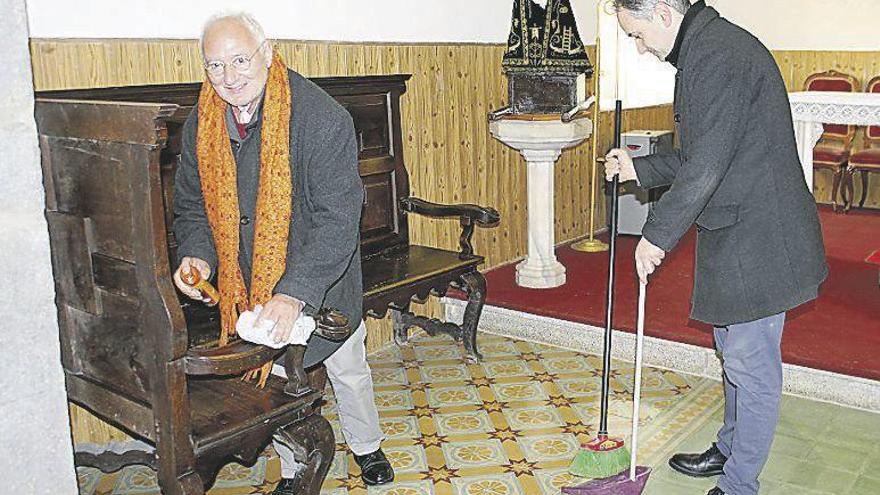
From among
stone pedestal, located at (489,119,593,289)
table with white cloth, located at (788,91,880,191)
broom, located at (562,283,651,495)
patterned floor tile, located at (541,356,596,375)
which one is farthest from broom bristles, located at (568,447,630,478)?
table with white cloth, located at (788,91,880,191)

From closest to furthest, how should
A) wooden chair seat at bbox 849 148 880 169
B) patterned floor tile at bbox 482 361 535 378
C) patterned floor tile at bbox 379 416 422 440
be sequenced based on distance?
patterned floor tile at bbox 379 416 422 440, patterned floor tile at bbox 482 361 535 378, wooden chair seat at bbox 849 148 880 169

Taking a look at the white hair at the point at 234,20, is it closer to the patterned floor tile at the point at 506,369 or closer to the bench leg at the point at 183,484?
the bench leg at the point at 183,484

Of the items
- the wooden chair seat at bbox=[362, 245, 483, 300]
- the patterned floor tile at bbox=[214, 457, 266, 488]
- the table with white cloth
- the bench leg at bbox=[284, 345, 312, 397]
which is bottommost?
the patterned floor tile at bbox=[214, 457, 266, 488]

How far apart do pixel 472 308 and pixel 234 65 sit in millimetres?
2134

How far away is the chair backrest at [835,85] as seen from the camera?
7267mm

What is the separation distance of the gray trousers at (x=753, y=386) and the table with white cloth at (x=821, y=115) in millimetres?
2818

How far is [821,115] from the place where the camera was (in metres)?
5.12

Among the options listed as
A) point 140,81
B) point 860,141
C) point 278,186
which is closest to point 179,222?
point 278,186

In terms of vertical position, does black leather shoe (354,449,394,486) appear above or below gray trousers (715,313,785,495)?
below

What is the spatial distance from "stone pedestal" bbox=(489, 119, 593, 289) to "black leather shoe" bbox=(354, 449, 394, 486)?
2.01 metres

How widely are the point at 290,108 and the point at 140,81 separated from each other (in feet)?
3.71

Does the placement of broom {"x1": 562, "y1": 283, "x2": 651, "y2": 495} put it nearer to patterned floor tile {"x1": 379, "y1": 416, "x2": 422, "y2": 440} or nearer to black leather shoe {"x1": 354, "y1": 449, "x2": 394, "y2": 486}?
black leather shoe {"x1": 354, "y1": 449, "x2": 394, "y2": 486}

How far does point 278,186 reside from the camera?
7.73 feet

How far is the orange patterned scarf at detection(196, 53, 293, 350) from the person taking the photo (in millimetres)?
2350
